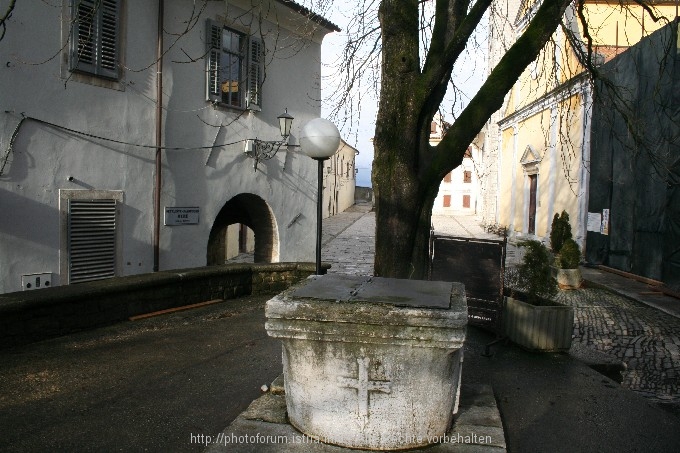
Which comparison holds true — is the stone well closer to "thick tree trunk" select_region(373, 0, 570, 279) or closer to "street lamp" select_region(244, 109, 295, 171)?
"thick tree trunk" select_region(373, 0, 570, 279)

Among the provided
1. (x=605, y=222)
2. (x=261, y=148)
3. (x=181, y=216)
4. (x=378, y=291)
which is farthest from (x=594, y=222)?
(x=378, y=291)

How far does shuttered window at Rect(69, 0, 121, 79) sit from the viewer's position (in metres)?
9.23

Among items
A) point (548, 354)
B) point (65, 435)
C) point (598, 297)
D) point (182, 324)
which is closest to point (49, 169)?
point (182, 324)

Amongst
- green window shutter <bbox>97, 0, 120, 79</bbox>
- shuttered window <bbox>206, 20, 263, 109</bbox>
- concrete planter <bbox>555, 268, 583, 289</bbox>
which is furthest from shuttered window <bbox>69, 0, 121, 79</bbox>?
concrete planter <bbox>555, 268, 583, 289</bbox>

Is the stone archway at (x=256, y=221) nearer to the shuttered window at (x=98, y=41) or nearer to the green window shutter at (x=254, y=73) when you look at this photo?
the green window shutter at (x=254, y=73)

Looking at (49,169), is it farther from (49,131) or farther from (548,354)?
(548,354)

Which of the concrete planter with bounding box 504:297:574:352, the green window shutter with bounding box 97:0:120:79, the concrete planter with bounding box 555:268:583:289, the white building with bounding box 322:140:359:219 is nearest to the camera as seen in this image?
the concrete planter with bounding box 504:297:574:352

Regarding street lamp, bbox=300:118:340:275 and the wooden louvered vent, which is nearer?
street lamp, bbox=300:118:340:275

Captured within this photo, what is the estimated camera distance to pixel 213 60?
12094 millimetres

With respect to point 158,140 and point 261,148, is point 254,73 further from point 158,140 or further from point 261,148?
point 158,140

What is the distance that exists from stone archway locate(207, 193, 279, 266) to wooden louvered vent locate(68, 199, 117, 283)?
4.16 metres

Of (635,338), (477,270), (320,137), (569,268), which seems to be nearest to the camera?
(320,137)

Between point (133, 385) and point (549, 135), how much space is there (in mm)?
18993

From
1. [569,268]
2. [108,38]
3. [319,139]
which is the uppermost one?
[108,38]
